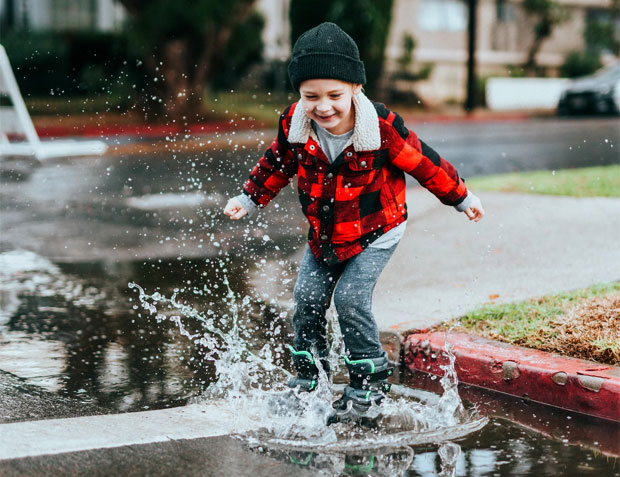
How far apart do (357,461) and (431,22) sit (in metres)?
35.1

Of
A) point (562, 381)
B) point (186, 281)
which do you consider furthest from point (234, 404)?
point (186, 281)

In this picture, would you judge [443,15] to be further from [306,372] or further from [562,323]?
[306,372]

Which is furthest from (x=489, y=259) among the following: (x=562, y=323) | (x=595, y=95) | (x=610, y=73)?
(x=610, y=73)

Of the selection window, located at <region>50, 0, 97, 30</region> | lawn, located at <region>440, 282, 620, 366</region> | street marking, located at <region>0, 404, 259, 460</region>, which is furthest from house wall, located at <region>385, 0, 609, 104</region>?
street marking, located at <region>0, 404, 259, 460</region>

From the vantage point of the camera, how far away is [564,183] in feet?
32.2

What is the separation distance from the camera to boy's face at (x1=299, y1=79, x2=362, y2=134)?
370 cm

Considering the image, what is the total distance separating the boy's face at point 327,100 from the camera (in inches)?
145

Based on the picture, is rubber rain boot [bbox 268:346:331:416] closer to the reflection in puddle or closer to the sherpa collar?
the reflection in puddle

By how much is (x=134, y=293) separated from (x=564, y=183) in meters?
5.20

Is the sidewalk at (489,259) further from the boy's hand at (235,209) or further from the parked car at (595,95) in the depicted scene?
the parked car at (595,95)

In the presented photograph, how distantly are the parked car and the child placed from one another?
22653 millimetres

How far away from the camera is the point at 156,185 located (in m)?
11.8

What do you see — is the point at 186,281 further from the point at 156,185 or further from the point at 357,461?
the point at 156,185

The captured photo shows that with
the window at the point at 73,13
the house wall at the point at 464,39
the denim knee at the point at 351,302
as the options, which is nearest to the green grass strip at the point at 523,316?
the denim knee at the point at 351,302
